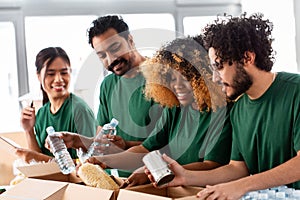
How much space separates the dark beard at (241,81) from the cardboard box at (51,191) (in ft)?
1.66

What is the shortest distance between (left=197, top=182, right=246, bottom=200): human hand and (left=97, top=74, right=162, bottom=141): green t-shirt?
68cm

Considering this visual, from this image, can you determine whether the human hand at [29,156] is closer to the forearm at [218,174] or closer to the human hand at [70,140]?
the human hand at [70,140]

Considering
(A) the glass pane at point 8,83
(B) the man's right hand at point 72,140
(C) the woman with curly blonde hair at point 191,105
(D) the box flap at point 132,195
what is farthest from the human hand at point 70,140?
(A) the glass pane at point 8,83

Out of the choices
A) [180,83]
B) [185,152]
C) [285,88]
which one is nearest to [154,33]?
[180,83]

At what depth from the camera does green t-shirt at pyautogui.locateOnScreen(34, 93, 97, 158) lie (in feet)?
7.07

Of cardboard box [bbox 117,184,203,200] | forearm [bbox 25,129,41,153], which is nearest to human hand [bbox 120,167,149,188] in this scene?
cardboard box [bbox 117,184,203,200]

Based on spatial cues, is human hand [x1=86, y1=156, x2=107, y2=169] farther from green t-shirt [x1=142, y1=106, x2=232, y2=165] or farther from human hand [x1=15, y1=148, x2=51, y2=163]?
human hand [x1=15, y1=148, x2=51, y2=163]

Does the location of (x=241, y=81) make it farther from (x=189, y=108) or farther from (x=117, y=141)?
(x=117, y=141)

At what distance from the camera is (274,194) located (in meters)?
1.17

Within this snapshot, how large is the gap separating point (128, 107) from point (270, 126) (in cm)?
77

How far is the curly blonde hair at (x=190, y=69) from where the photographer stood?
152 cm

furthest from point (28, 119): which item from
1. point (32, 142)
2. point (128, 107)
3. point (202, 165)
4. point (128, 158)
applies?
point (202, 165)

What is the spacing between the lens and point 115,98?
6.64 ft

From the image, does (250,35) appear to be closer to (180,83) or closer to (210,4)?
(180,83)
